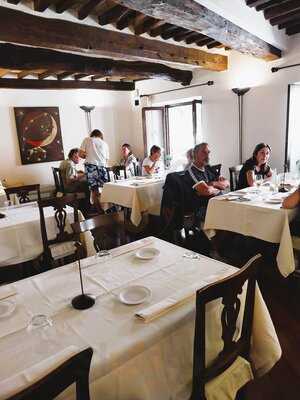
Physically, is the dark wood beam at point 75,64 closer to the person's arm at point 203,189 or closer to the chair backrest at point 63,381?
the person's arm at point 203,189

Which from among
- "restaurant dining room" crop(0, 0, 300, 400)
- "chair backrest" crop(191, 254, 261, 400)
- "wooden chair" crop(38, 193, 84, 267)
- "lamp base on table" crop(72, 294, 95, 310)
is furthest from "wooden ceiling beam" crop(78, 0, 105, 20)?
"chair backrest" crop(191, 254, 261, 400)

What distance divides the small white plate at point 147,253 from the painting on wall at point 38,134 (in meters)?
4.82

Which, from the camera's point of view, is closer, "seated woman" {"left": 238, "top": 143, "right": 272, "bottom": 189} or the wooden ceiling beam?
the wooden ceiling beam

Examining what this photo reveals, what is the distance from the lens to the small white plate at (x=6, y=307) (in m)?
1.18

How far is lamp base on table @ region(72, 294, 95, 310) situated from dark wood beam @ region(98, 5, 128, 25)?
9.05 feet

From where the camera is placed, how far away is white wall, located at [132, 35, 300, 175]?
14.0 feet

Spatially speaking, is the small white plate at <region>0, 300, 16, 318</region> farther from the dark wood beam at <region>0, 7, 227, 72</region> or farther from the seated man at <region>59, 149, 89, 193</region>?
the seated man at <region>59, 149, 89, 193</region>

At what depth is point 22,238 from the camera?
240cm

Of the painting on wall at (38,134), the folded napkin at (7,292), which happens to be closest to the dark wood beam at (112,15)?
the folded napkin at (7,292)

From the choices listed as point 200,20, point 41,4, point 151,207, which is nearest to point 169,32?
point 200,20

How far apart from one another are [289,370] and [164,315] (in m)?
1.07

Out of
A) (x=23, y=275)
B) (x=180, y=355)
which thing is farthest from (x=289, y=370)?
(x=23, y=275)

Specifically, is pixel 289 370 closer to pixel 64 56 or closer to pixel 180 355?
pixel 180 355

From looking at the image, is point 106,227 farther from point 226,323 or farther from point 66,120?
point 66,120
